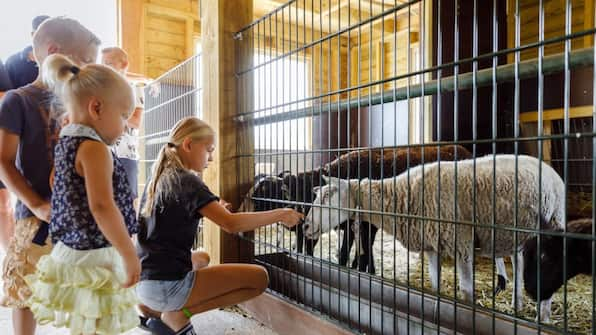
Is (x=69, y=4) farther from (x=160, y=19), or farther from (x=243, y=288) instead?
(x=243, y=288)

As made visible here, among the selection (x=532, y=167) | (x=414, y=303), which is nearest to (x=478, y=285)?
(x=532, y=167)

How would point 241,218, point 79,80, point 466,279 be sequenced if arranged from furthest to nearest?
point 466,279
point 241,218
point 79,80

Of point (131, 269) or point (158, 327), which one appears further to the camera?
point (158, 327)

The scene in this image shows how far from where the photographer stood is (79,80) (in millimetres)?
1365

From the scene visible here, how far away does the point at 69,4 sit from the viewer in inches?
184

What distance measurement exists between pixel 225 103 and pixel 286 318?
1406 millimetres

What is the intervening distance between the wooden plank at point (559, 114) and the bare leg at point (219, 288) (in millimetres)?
3899

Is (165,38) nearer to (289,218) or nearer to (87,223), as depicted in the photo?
(289,218)

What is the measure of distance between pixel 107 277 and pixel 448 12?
18.0 feet

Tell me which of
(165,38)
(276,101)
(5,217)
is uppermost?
(165,38)

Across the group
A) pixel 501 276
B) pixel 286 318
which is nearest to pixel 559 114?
pixel 501 276

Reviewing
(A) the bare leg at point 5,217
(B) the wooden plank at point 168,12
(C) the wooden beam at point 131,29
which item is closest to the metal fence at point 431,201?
(A) the bare leg at point 5,217

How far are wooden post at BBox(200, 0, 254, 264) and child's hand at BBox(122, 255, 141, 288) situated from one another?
1.35 m

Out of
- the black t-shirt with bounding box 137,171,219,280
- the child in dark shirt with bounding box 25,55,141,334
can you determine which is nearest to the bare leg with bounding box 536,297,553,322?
the black t-shirt with bounding box 137,171,219,280
